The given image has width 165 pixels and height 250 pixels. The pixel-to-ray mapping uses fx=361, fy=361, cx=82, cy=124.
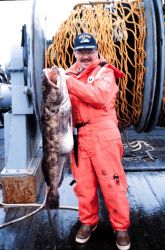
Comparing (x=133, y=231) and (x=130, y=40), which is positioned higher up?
(x=130, y=40)

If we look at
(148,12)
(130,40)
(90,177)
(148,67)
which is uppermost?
(148,12)

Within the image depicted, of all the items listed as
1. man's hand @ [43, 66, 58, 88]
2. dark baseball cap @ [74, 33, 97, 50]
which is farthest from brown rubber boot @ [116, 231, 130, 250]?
dark baseball cap @ [74, 33, 97, 50]

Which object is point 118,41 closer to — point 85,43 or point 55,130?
point 85,43

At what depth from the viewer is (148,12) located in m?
3.54

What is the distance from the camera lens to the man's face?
3.20 meters

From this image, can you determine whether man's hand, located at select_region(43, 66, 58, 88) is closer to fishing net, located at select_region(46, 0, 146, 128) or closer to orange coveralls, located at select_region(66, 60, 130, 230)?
orange coveralls, located at select_region(66, 60, 130, 230)

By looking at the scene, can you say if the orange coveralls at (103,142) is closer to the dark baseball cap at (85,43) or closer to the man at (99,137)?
the man at (99,137)

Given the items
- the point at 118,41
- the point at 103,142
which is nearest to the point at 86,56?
the point at 118,41

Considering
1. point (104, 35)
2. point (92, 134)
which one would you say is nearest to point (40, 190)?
point (92, 134)

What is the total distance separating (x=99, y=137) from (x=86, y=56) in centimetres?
73

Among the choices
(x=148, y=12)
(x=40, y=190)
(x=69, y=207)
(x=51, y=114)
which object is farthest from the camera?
(x=40, y=190)

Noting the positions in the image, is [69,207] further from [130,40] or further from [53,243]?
[130,40]

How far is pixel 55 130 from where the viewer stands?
309 cm

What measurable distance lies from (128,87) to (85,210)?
52.0 inches
